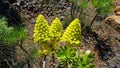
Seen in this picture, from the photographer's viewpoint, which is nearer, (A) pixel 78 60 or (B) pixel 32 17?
(A) pixel 78 60

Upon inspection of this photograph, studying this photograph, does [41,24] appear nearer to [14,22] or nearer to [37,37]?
[37,37]

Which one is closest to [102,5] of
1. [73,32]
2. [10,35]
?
[73,32]

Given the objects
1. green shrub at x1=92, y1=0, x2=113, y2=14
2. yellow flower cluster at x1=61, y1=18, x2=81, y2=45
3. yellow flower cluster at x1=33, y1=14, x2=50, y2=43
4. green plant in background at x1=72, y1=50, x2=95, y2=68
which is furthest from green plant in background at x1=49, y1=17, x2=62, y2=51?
green shrub at x1=92, y1=0, x2=113, y2=14

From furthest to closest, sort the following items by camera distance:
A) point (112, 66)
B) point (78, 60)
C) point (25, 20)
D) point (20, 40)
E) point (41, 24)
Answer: point (25, 20) < point (112, 66) < point (20, 40) < point (41, 24) < point (78, 60)

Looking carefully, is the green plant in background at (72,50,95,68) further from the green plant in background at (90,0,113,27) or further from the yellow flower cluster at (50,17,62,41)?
the green plant in background at (90,0,113,27)

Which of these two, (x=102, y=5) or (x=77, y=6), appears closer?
(x=102, y=5)

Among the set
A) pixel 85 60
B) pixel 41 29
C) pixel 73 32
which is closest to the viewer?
pixel 85 60

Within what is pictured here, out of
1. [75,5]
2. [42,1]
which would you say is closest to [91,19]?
[75,5]

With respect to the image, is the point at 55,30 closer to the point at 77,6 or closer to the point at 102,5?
the point at 102,5
